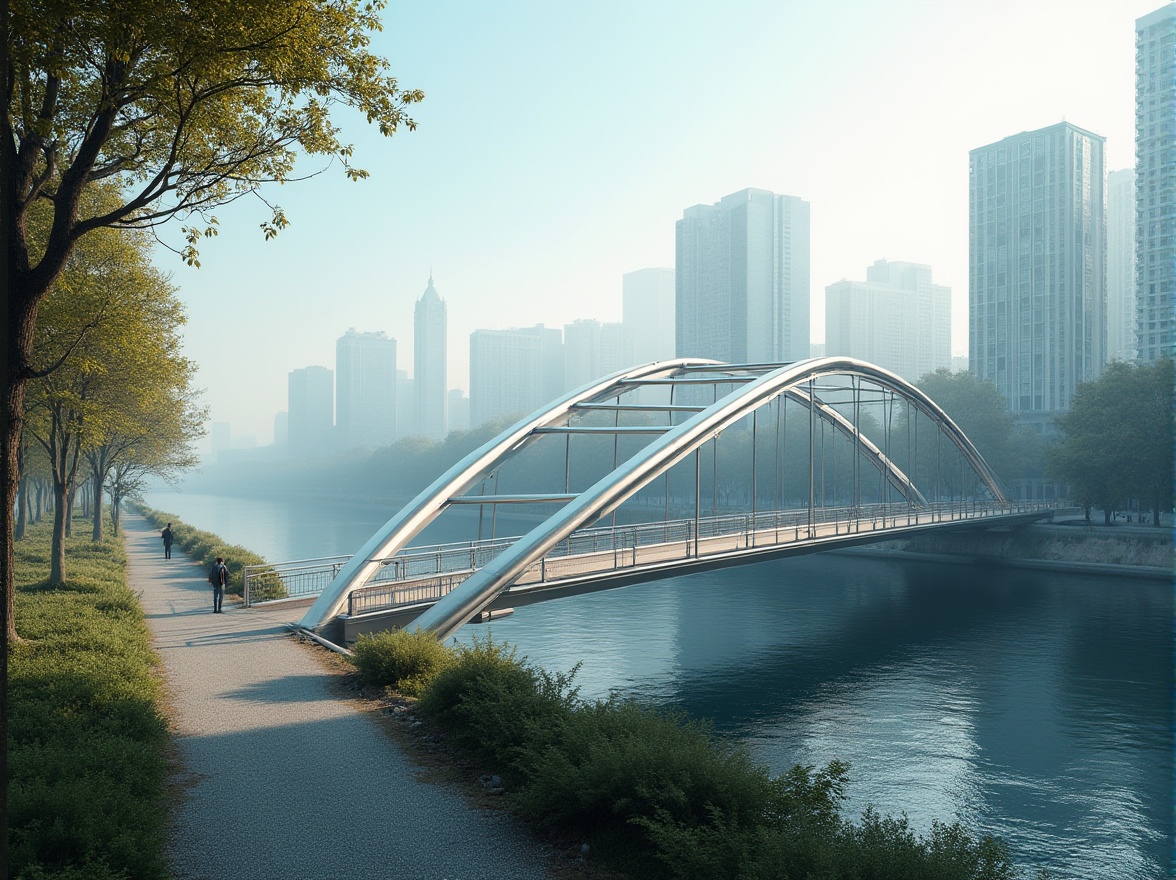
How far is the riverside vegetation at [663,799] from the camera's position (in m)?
5.73

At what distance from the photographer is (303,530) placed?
69625mm

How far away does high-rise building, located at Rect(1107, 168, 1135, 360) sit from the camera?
119 metres

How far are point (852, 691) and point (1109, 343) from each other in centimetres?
11535

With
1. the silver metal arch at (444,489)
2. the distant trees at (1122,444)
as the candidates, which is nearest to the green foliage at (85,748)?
the silver metal arch at (444,489)

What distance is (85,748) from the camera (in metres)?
7.48

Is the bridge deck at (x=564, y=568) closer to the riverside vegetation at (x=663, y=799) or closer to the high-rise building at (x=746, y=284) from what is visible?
the riverside vegetation at (x=663, y=799)

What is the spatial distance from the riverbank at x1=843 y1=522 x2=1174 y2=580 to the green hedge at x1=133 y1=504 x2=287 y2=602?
3116 cm

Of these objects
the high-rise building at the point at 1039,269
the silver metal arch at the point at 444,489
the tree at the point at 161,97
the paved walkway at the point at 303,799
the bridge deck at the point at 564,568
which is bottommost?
the paved walkway at the point at 303,799

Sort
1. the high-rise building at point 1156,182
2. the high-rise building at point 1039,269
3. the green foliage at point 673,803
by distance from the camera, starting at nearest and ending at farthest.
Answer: the green foliage at point 673,803 → the high-rise building at point 1156,182 → the high-rise building at point 1039,269

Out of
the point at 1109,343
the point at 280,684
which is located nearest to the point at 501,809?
the point at 280,684

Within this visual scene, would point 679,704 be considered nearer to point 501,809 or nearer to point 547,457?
point 501,809

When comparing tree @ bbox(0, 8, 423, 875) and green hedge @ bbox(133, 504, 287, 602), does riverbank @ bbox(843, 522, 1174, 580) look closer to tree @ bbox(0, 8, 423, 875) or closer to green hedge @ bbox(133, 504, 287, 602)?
green hedge @ bbox(133, 504, 287, 602)

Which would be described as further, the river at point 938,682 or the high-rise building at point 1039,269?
the high-rise building at point 1039,269

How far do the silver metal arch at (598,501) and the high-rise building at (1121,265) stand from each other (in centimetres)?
10781
